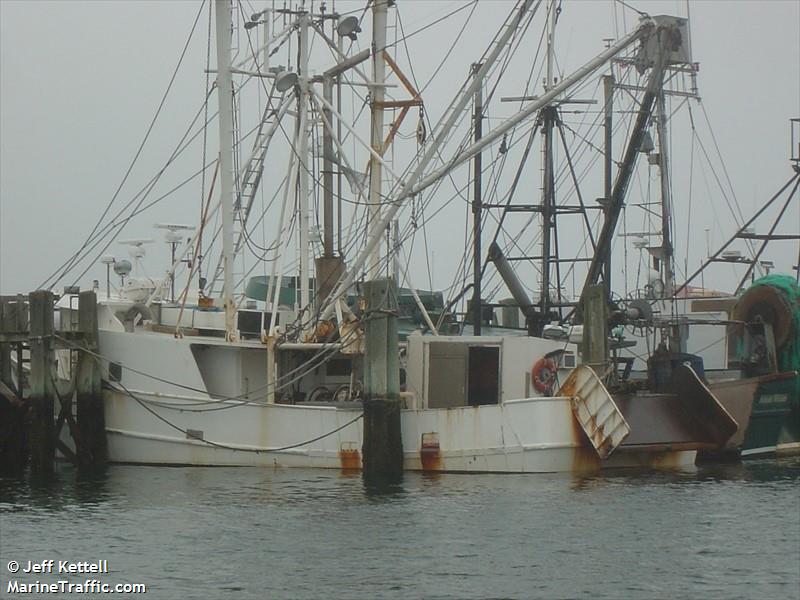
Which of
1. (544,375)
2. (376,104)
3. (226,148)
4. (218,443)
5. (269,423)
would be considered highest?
(376,104)

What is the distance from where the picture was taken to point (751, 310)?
36.5 meters

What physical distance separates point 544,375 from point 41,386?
9.78m

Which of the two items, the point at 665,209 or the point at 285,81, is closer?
the point at 285,81

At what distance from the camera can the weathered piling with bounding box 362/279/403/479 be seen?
94.8ft

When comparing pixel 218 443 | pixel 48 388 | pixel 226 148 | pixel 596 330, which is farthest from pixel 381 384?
pixel 48 388

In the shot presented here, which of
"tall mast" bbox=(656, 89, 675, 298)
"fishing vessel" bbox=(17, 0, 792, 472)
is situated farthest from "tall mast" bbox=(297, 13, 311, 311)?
"tall mast" bbox=(656, 89, 675, 298)

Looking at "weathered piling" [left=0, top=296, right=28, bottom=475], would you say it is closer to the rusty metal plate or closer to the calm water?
Result: the calm water

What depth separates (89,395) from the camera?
30516 millimetres

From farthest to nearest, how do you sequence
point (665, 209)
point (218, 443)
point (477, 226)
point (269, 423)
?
point (665, 209)
point (477, 226)
point (218, 443)
point (269, 423)

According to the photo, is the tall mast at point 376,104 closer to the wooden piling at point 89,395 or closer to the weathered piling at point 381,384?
the weathered piling at point 381,384

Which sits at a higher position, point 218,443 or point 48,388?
point 48,388

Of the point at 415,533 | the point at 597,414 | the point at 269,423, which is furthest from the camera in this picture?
the point at 269,423

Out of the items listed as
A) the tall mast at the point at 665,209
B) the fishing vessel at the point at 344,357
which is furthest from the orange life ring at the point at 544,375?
the tall mast at the point at 665,209

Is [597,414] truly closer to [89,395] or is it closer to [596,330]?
[596,330]
